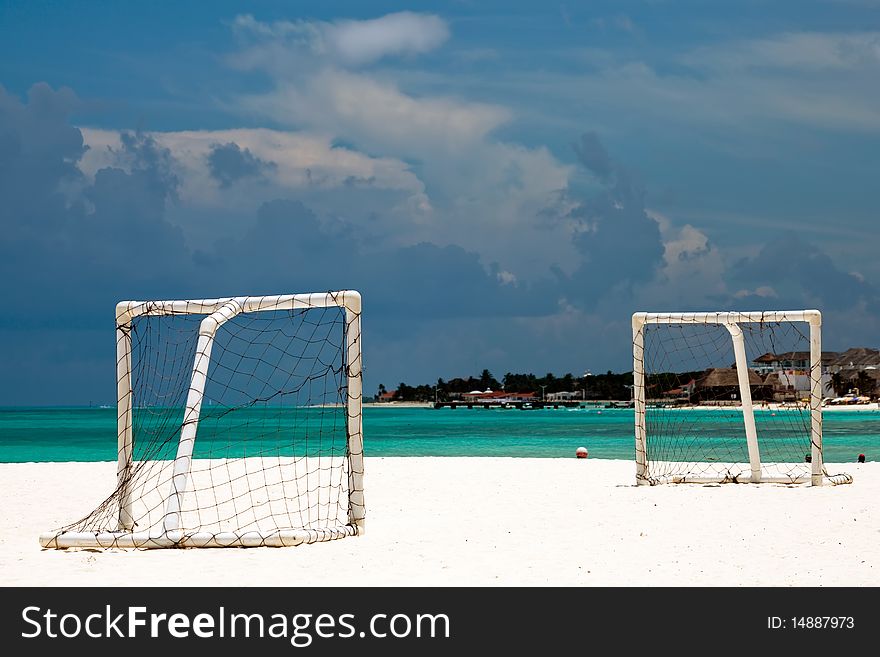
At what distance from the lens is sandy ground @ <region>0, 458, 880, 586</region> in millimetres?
8250

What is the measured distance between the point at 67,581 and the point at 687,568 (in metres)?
5.18

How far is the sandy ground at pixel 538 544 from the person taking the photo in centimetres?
825

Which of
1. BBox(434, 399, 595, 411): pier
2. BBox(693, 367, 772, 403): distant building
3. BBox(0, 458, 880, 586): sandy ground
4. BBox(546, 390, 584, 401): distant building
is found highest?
BBox(693, 367, 772, 403): distant building

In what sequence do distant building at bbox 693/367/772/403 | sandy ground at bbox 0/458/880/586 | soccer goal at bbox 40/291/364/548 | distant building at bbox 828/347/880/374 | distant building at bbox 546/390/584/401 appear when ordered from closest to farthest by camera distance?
sandy ground at bbox 0/458/880/586
soccer goal at bbox 40/291/364/548
distant building at bbox 693/367/772/403
distant building at bbox 828/347/880/374
distant building at bbox 546/390/584/401

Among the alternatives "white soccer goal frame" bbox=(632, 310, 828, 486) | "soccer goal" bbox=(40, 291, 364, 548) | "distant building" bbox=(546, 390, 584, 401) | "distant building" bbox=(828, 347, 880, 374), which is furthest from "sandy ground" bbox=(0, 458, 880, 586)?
"distant building" bbox=(546, 390, 584, 401)

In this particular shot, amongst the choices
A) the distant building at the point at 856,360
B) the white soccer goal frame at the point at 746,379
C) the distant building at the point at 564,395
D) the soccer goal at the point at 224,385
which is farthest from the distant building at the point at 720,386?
the distant building at the point at 564,395

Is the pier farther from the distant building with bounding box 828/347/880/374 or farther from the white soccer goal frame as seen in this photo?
the white soccer goal frame

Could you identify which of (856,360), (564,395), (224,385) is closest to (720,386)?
(224,385)

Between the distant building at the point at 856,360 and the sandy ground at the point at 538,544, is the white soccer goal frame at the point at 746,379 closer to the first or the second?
the sandy ground at the point at 538,544

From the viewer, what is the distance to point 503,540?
10.1 metres

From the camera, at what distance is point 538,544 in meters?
9.79
